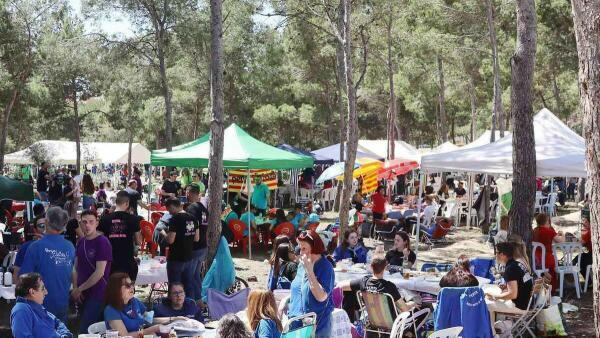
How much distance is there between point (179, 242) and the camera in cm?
739

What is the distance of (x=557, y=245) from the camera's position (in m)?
9.45

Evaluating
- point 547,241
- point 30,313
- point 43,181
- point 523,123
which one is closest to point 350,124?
point 523,123

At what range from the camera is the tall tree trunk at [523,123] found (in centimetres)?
892

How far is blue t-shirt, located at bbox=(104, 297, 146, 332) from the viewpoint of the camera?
4.95 metres

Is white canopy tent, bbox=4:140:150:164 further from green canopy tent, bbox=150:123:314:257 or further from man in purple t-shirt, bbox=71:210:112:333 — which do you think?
man in purple t-shirt, bbox=71:210:112:333

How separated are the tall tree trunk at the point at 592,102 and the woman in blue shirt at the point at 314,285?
1.74 meters

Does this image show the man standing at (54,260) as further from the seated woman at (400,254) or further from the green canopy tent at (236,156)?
the green canopy tent at (236,156)

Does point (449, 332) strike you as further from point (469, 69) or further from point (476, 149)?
point (469, 69)

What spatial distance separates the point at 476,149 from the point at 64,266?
24.6 feet

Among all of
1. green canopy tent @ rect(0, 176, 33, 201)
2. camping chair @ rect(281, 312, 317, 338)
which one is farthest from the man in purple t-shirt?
green canopy tent @ rect(0, 176, 33, 201)

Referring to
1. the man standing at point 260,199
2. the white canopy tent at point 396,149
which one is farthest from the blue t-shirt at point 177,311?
the white canopy tent at point 396,149

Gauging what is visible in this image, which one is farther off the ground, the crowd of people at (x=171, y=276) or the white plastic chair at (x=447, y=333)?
the crowd of people at (x=171, y=276)

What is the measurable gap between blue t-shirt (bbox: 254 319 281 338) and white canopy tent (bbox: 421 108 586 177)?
6.56m

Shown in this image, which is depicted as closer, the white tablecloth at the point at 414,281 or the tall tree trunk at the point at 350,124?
the white tablecloth at the point at 414,281
